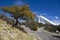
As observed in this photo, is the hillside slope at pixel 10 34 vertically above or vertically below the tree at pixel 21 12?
below

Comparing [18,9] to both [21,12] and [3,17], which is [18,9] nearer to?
[21,12]

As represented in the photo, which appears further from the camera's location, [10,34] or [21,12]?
[21,12]

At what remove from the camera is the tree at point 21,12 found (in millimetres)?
31184

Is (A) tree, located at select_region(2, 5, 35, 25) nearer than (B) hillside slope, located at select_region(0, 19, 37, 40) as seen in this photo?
No

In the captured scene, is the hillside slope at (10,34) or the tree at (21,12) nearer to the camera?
the hillside slope at (10,34)

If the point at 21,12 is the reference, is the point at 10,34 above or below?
below

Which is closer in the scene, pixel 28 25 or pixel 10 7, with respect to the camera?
pixel 10 7

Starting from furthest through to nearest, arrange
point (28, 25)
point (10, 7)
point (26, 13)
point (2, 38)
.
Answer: point (28, 25), point (10, 7), point (26, 13), point (2, 38)

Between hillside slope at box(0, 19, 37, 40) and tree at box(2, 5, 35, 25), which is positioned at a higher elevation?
tree at box(2, 5, 35, 25)

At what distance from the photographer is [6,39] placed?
17406mm

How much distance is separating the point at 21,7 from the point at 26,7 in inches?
36.3

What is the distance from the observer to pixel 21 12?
102 feet

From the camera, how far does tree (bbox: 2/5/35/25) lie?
31.2 meters

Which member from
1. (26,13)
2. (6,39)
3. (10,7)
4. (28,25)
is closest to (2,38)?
(6,39)
